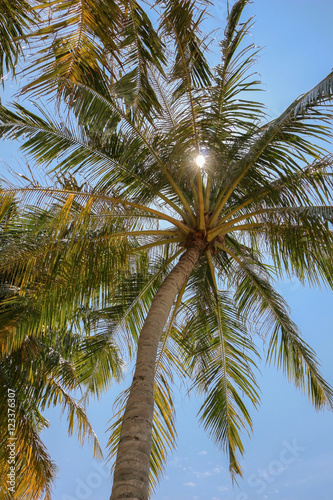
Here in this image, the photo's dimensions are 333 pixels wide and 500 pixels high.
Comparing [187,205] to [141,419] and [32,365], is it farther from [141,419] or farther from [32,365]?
[32,365]

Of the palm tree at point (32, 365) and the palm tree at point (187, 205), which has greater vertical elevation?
the palm tree at point (187, 205)

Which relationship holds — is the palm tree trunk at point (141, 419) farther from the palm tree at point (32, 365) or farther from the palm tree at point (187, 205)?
the palm tree at point (32, 365)

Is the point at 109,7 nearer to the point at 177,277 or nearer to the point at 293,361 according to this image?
the point at 177,277

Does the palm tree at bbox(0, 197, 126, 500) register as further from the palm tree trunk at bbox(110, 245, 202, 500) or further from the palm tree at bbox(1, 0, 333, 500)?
the palm tree trunk at bbox(110, 245, 202, 500)

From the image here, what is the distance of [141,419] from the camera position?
154 inches

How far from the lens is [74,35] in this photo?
13.4ft

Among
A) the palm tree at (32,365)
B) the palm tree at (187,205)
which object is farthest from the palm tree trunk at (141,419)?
the palm tree at (32,365)

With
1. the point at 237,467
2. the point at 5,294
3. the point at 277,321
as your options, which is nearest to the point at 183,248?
the point at 277,321

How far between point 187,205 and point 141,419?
351 cm

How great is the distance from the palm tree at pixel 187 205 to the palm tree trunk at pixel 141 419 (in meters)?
0.04

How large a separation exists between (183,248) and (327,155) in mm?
2348

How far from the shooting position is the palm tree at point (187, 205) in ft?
19.0

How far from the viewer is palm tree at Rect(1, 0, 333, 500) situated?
5.79m

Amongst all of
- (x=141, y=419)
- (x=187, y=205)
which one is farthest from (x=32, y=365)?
(x=141, y=419)
